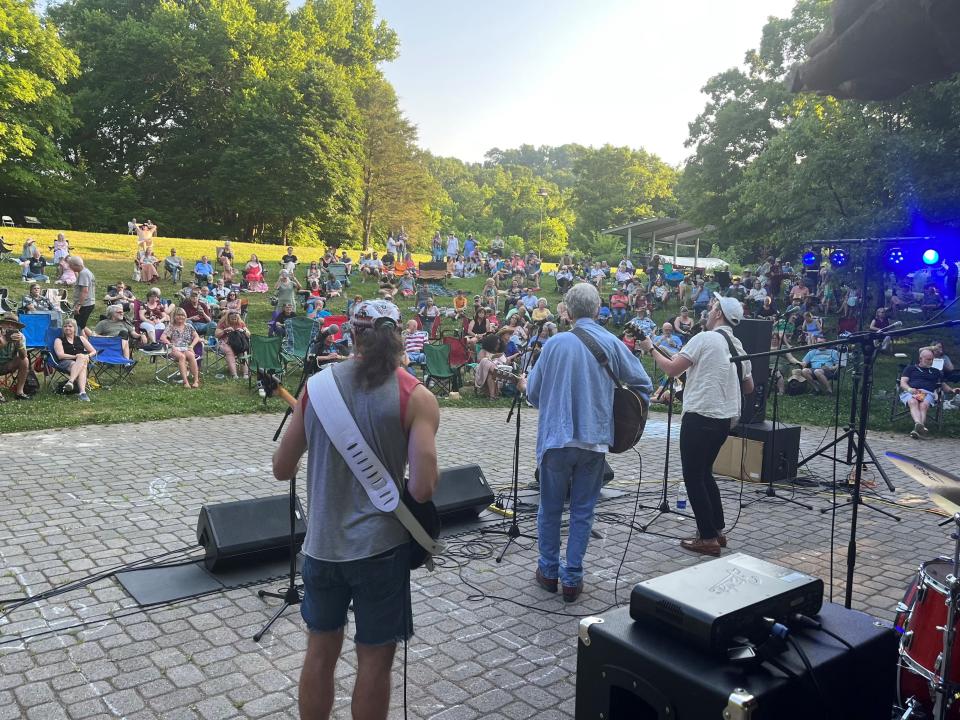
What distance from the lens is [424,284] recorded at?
75.8ft

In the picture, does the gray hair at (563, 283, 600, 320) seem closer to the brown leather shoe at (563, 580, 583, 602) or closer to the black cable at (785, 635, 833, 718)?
the brown leather shoe at (563, 580, 583, 602)

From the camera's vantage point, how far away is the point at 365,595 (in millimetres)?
2480

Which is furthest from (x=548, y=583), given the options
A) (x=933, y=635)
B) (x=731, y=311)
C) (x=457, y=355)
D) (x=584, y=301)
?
(x=457, y=355)

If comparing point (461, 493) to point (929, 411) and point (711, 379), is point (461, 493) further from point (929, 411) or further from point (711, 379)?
Answer: point (929, 411)

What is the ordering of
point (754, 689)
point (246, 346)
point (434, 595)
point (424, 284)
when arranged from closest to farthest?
point (754, 689) < point (434, 595) < point (246, 346) < point (424, 284)

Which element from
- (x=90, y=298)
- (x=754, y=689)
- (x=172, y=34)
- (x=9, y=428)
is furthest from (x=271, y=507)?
(x=172, y=34)

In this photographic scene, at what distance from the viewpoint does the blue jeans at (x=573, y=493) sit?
4.27 meters

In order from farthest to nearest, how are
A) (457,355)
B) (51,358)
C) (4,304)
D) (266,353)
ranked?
(4,304)
(457,355)
(266,353)
(51,358)

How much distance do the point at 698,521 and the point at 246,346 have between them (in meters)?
9.62

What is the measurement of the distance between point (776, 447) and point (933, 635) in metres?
5.01

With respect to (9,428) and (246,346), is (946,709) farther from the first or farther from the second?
(246,346)

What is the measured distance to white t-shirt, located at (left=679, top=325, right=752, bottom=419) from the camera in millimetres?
4961

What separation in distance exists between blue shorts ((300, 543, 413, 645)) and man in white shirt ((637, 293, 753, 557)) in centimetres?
284

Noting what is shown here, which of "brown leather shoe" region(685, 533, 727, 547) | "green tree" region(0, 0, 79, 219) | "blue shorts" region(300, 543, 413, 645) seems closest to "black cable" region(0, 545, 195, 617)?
"blue shorts" region(300, 543, 413, 645)
